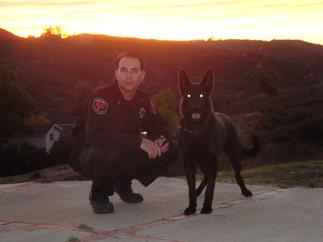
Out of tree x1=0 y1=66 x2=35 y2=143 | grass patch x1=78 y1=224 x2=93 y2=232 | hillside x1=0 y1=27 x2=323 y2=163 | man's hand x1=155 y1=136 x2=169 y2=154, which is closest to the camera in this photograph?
grass patch x1=78 y1=224 x2=93 y2=232

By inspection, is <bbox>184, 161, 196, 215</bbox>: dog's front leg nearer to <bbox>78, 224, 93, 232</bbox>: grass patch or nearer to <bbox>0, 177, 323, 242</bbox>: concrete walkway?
<bbox>0, 177, 323, 242</bbox>: concrete walkway

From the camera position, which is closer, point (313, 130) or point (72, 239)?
point (72, 239)

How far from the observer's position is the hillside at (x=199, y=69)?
223ft

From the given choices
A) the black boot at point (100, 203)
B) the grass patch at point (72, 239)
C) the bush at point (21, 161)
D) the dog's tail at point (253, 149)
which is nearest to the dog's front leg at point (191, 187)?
the black boot at point (100, 203)

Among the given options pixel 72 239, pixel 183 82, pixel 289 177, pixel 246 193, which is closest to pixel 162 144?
pixel 183 82

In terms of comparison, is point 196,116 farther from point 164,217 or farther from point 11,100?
point 11,100

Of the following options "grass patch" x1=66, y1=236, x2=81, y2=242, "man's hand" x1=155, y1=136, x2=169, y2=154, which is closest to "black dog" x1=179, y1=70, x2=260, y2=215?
"man's hand" x1=155, y1=136, x2=169, y2=154

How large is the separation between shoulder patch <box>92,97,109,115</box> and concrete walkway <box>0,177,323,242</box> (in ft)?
3.44

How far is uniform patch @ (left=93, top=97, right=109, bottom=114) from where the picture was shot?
19.7 feet

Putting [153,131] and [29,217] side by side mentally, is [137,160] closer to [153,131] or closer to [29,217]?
[153,131]

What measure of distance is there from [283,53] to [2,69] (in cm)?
5880

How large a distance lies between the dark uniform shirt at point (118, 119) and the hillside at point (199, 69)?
4614 centimetres

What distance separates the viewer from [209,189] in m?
6.09

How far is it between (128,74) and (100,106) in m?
0.45
